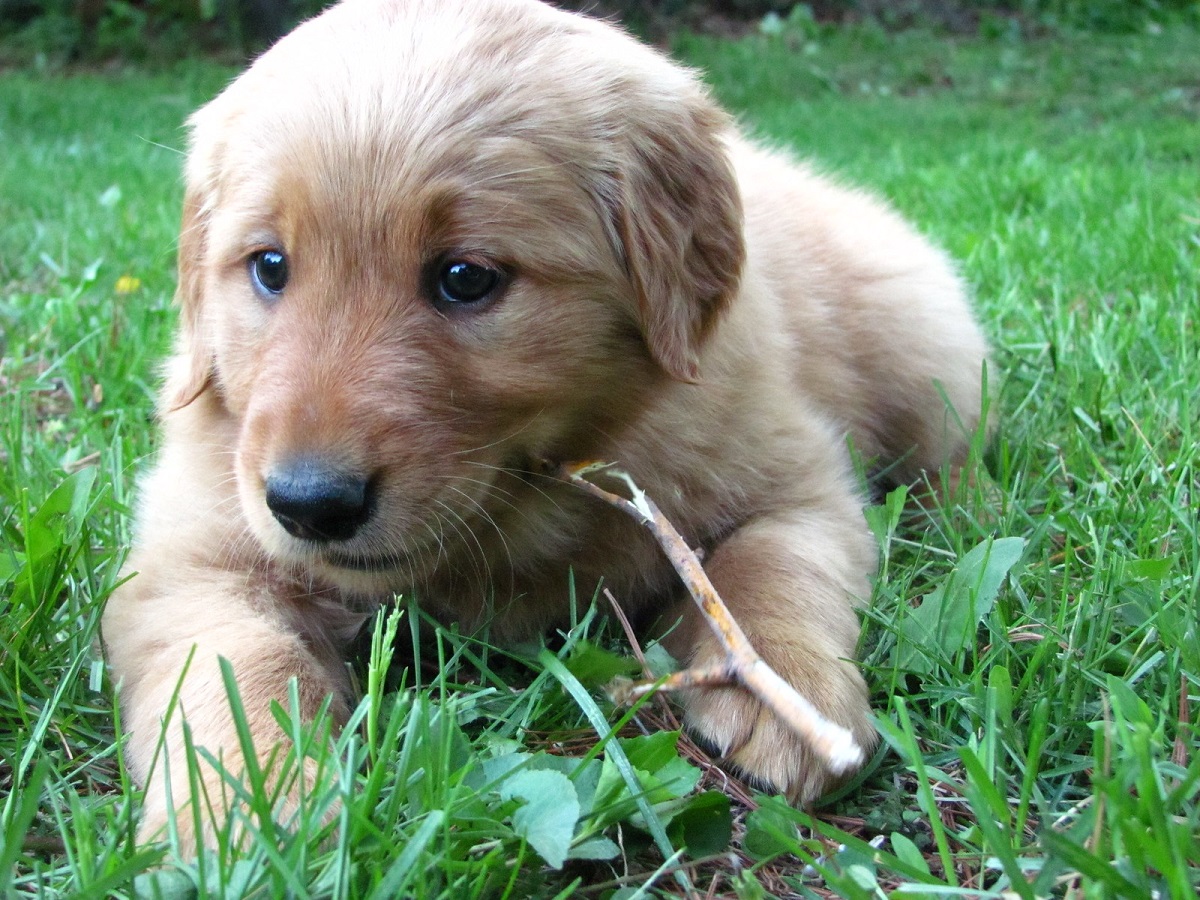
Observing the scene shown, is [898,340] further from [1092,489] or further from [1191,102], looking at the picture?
[1191,102]

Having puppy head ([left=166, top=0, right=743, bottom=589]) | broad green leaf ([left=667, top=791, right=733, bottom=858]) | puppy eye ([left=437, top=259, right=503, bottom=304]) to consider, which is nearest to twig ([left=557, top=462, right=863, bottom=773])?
broad green leaf ([left=667, top=791, right=733, bottom=858])

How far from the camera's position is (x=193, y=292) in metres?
2.30

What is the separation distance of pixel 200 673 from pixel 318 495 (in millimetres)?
350

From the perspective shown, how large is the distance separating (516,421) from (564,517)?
263 mm

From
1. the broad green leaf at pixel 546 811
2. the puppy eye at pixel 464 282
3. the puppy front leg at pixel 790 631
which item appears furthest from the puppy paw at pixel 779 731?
the puppy eye at pixel 464 282

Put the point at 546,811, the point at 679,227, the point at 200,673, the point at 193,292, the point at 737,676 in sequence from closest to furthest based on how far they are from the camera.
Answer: the point at 546,811 < the point at 737,676 < the point at 200,673 < the point at 679,227 < the point at 193,292

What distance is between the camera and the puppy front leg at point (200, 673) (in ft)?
4.99

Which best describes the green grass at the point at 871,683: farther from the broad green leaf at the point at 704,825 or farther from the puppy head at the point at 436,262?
the puppy head at the point at 436,262

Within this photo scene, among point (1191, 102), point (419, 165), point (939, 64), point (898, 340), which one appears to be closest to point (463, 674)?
point (419, 165)

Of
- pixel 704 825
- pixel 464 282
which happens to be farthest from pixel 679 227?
pixel 704 825

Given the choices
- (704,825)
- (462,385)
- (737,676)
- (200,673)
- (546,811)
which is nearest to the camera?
(546,811)

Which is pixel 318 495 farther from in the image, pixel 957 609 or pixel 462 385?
pixel 957 609

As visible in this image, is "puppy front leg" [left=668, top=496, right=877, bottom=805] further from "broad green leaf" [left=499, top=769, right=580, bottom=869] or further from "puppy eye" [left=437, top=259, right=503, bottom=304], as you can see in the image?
"puppy eye" [left=437, top=259, right=503, bottom=304]

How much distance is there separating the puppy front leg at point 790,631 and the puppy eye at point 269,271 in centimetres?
92
